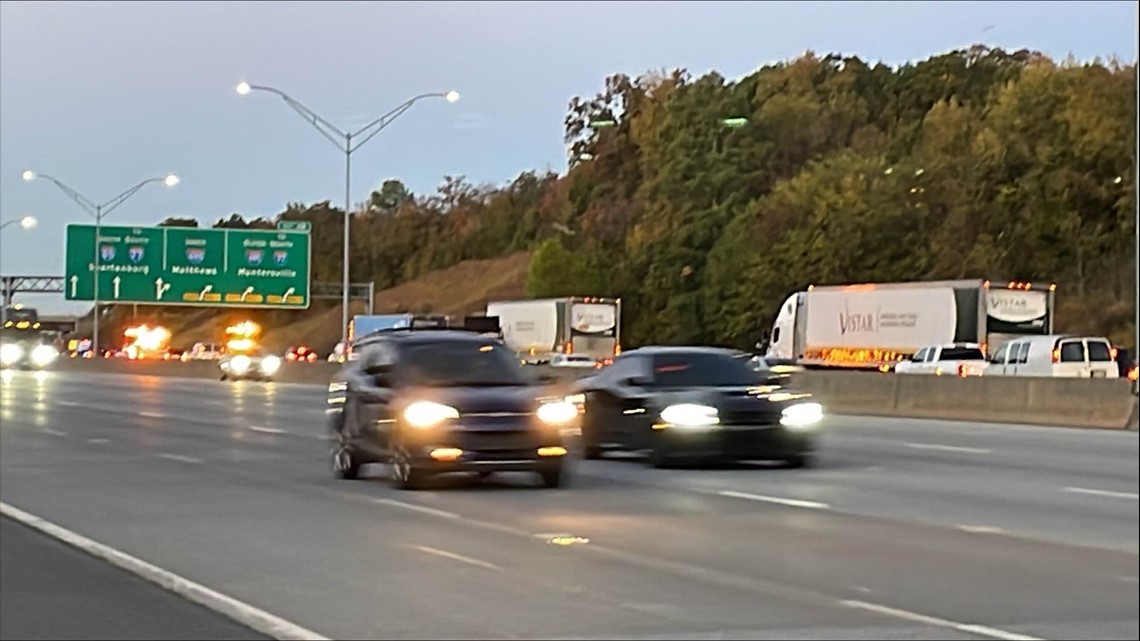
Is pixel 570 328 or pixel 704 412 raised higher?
pixel 570 328

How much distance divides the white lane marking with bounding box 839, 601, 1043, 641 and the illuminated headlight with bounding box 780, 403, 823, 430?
10620 millimetres

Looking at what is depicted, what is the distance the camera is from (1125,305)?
136 inches

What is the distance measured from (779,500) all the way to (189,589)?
7320mm

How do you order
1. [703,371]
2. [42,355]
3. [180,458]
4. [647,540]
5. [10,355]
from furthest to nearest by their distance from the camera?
[10,355] → [42,355] → [180,458] → [703,371] → [647,540]

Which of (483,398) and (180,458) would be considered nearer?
(483,398)

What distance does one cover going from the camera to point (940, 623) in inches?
374

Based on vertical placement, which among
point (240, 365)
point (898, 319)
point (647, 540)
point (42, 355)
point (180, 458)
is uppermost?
point (898, 319)

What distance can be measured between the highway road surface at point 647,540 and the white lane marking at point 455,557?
0.16 feet

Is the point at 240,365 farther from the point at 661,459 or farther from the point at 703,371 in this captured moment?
the point at 661,459

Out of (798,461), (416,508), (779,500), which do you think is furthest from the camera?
(798,461)

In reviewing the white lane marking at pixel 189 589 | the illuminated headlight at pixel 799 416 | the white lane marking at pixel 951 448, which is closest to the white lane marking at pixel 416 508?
the white lane marking at pixel 189 589

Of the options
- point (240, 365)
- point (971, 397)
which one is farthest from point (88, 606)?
point (240, 365)

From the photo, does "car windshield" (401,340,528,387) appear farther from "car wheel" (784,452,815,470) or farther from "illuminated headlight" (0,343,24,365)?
"illuminated headlight" (0,343,24,365)

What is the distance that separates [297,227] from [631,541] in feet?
184
